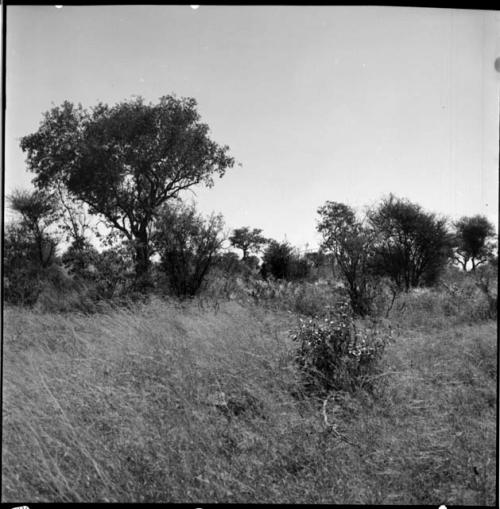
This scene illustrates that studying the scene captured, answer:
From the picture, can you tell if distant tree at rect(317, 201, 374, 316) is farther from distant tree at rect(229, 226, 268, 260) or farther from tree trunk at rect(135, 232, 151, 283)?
tree trunk at rect(135, 232, 151, 283)

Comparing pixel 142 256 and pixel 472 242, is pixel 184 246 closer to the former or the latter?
pixel 142 256

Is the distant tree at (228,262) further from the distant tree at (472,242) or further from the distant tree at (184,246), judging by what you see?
the distant tree at (472,242)

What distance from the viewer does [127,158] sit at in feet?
25.8

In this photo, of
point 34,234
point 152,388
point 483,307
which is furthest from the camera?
point 34,234

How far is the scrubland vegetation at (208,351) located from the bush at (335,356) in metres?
0.02

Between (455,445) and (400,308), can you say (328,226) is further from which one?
(455,445)

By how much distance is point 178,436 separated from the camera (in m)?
2.76

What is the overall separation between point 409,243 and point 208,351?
22.3 ft

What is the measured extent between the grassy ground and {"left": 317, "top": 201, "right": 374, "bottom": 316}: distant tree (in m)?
2.05

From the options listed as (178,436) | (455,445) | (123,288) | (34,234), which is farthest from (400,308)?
(34,234)

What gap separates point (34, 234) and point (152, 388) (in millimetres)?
5891

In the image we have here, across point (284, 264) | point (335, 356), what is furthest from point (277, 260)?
point (335, 356)

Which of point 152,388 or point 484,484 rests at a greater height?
point 152,388

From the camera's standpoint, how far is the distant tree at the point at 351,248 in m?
6.35
